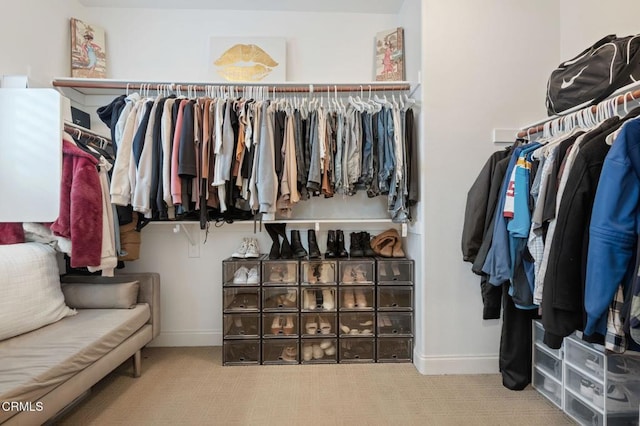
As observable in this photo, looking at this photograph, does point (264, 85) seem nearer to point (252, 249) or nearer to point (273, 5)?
point (273, 5)

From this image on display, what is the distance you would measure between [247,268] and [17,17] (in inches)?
81.0

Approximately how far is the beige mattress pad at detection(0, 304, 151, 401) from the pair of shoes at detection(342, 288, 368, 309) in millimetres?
1345

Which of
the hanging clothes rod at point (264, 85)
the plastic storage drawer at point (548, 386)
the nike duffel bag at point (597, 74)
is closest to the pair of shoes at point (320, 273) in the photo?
the hanging clothes rod at point (264, 85)

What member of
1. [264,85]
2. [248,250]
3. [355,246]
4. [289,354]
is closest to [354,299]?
[355,246]

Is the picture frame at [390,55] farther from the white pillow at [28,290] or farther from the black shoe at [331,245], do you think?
the white pillow at [28,290]

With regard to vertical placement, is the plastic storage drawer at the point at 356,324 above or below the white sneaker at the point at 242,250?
below

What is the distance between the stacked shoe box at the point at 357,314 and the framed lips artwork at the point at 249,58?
154 cm

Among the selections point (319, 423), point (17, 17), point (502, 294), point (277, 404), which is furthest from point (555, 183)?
point (17, 17)

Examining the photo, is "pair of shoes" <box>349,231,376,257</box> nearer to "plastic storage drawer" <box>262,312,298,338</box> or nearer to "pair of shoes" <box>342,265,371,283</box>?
"pair of shoes" <box>342,265,371,283</box>

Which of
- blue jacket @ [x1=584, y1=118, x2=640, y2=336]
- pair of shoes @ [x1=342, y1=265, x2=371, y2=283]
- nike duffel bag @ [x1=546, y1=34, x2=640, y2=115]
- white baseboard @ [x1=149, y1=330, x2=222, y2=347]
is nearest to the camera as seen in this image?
blue jacket @ [x1=584, y1=118, x2=640, y2=336]

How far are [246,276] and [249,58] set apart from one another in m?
1.65

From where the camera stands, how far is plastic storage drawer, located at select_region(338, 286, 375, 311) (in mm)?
2225

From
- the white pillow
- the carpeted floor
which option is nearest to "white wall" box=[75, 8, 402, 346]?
the carpeted floor

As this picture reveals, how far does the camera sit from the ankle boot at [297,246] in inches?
90.4
